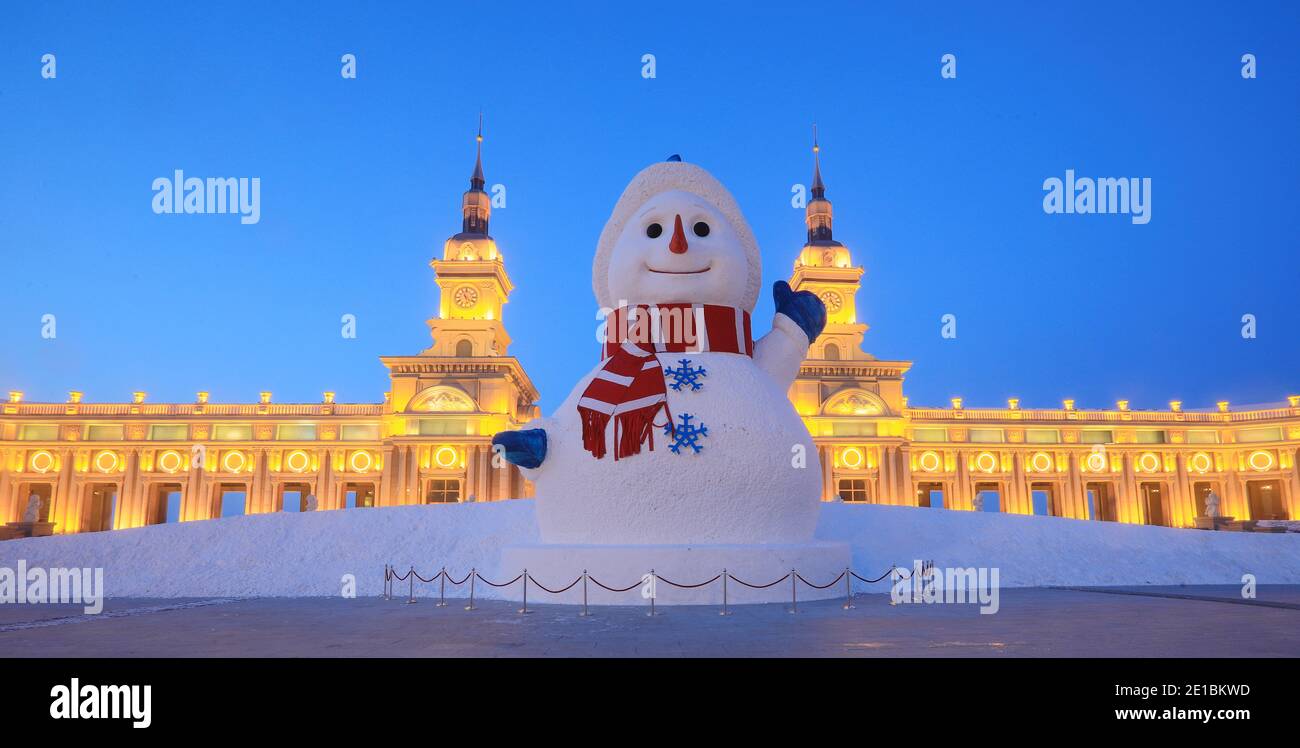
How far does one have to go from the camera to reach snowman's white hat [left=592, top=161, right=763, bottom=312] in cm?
1307

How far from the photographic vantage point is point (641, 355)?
39.2 feet

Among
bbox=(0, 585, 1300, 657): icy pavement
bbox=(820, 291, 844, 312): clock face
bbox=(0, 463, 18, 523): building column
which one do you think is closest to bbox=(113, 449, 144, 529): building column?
bbox=(0, 463, 18, 523): building column

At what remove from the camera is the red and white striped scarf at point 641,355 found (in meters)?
11.6

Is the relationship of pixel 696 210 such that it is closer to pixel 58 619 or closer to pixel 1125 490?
pixel 58 619

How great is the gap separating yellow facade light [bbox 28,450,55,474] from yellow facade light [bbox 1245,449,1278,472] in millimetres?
65392

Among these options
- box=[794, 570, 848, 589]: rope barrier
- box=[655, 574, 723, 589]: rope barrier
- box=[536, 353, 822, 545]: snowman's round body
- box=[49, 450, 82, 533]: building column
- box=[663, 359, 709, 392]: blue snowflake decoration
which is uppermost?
box=[663, 359, 709, 392]: blue snowflake decoration

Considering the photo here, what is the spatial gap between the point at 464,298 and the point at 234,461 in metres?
15.1

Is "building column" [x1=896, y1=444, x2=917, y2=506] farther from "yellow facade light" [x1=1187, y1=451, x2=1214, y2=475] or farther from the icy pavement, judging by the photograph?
the icy pavement

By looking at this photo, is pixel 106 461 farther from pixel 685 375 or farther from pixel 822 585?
pixel 822 585

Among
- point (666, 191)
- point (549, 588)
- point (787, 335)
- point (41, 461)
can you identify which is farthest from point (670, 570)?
point (41, 461)

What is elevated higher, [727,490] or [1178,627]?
[727,490]

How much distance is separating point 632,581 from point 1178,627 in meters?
6.31

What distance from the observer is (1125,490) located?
1844 inches
